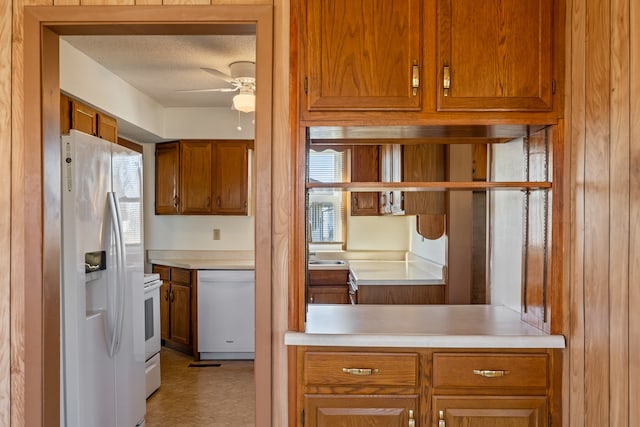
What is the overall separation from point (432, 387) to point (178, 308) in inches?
131

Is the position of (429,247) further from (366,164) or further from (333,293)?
(333,293)

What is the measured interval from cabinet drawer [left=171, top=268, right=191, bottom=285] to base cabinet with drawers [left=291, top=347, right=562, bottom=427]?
2909 mm

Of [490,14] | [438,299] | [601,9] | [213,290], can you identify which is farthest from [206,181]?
[601,9]

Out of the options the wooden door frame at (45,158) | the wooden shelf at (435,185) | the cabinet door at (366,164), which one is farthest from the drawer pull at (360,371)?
the cabinet door at (366,164)

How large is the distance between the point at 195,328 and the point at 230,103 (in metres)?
2.18

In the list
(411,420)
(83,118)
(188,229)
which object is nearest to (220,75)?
(83,118)

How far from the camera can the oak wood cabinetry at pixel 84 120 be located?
285 cm

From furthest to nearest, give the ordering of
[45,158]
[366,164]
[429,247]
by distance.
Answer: [366,164] → [429,247] → [45,158]

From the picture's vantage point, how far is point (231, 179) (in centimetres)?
457

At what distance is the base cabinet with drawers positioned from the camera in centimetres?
163

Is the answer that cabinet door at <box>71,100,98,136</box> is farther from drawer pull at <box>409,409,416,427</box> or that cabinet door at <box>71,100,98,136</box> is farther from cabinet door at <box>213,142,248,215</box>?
drawer pull at <box>409,409,416,427</box>

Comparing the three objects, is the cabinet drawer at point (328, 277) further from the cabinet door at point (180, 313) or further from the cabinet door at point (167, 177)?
the cabinet door at point (167, 177)

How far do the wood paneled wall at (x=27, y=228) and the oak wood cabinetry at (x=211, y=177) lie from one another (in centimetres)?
283

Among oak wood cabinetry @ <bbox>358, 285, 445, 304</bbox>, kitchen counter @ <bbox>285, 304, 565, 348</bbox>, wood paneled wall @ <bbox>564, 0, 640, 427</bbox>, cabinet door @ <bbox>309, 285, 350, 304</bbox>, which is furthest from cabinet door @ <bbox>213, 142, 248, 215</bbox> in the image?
wood paneled wall @ <bbox>564, 0, 640, 427</bbox>
